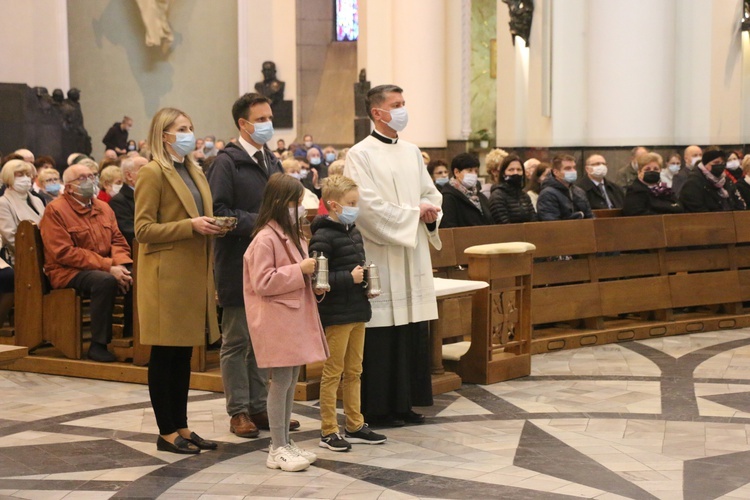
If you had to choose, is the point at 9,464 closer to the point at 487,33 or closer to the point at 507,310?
the point at 507,310

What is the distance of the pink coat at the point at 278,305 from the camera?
5.35 meters

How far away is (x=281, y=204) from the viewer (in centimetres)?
546

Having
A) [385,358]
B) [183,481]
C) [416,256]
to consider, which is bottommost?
[183,481]

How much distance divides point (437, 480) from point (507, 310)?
106 inches

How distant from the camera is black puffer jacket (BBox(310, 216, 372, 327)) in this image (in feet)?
18.7

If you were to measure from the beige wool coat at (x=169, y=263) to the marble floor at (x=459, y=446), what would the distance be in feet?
2.21

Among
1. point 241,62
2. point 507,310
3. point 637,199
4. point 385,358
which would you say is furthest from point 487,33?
point 385,358

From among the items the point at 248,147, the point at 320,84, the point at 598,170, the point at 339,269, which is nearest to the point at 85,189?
the point at 248,147

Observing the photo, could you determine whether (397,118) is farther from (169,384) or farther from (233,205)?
(169,384)

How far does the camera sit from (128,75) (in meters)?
24.8

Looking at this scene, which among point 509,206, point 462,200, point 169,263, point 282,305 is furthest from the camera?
point 509,206

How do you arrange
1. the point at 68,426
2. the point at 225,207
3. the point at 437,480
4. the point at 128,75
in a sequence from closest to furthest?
the point at 437,480
the point at 225,207
the point at 68,426
the point at 128,75

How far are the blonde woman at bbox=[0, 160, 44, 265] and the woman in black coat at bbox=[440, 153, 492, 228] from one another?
3.23 meters

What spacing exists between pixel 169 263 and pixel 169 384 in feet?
2.02
